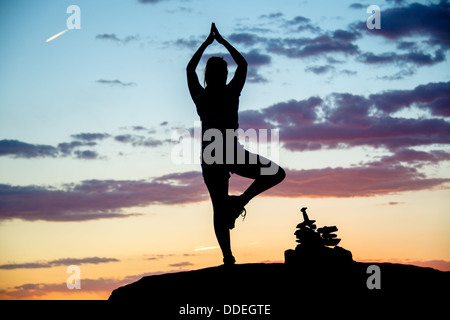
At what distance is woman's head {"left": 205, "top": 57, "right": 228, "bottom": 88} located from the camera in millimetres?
8953

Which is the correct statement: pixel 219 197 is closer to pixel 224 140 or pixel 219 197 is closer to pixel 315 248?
pixel 224 140

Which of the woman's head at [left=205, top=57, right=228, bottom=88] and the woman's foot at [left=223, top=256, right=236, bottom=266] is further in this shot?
the woman's foot at [left=223, top=256, right=236, bottom=266]

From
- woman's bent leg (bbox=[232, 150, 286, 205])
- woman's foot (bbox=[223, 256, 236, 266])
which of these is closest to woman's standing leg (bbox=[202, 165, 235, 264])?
woman's foot (bbox=[223, 256, 236, 266])

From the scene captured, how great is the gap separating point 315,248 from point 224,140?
2705 millimetres

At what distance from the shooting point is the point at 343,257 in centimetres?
967

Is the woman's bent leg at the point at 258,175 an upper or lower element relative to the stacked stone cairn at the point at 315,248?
upper

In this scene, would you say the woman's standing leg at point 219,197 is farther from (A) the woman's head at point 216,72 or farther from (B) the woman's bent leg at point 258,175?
(A) the woman's head at point 216,72

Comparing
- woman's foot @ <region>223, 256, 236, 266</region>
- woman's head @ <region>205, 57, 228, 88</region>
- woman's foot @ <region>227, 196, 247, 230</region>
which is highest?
woman's head @ <region>205, 57, 228, 88</region>

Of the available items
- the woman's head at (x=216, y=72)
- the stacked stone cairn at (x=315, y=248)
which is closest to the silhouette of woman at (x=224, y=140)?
the woman's head at (x=216, y=72)

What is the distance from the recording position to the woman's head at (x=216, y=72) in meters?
8.95

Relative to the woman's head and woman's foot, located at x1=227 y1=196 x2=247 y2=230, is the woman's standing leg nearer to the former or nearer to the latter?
woman's foot, located at x1=227 y1=196 x2=247 y2=230

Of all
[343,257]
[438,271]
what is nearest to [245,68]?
[343,257]
